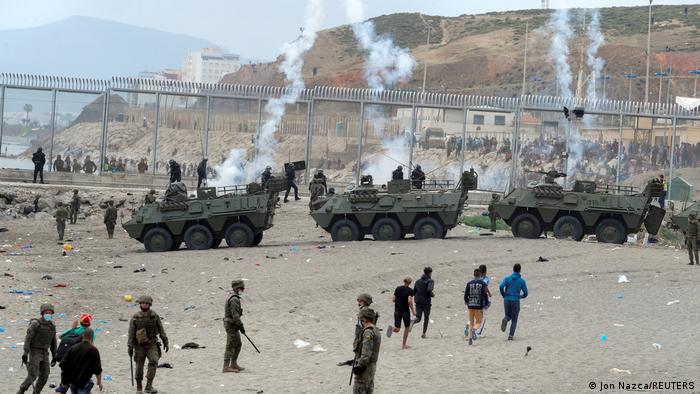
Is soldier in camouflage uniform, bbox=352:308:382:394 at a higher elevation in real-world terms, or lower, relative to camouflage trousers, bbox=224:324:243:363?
higher

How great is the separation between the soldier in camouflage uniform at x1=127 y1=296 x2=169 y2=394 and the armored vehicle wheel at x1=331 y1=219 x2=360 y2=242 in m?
15.4

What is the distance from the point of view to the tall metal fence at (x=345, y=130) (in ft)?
125

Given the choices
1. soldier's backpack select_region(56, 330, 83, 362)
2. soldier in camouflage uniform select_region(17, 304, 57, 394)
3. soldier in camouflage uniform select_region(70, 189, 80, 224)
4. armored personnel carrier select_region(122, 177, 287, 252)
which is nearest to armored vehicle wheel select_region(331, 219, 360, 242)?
armored personnel carrier select_region(122, 177, 287, 252)

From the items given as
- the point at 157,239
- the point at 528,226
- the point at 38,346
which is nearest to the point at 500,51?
the point at 528,226

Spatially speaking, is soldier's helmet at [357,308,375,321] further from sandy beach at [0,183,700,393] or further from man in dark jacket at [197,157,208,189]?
man in dark jacket at [197,157,208,189]

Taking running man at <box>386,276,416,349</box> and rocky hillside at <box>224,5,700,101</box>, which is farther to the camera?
rocky hillside at <box>224,5,700,101</box>

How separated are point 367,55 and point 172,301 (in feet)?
280

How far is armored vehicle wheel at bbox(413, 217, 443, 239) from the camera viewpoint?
29.1 meters

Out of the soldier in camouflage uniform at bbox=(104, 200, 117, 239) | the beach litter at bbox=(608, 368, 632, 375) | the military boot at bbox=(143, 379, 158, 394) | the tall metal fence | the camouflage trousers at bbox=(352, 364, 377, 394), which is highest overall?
the tall metal fence

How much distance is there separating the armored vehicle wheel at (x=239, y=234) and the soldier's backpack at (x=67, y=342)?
15.9 meters

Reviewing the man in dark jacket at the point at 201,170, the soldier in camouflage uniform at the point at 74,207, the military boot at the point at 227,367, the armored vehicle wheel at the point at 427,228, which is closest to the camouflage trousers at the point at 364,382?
the military boot at the point at 227,367

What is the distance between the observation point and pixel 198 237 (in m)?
28.7

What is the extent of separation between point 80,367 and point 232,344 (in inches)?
133

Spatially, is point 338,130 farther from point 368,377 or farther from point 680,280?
point 368,377
